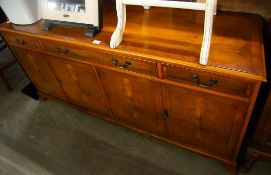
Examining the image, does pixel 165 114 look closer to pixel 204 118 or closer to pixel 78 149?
pixel 204 118

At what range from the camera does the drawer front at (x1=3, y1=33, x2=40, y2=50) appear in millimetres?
1449

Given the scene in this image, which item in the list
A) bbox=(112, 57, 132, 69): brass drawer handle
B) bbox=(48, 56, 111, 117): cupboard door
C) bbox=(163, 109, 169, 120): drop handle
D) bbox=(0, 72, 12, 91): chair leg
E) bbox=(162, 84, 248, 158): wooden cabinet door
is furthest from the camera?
bbox=(0, 72, 12, 91): chair leg

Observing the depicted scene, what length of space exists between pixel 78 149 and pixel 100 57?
766mm

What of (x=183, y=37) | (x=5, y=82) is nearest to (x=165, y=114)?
(x=183, y=37)

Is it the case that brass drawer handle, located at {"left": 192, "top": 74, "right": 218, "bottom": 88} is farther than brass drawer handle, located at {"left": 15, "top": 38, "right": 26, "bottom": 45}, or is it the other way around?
brass drawer handle, located at {"left": 15, "top": 38, "right": 26, "bottom": 45}

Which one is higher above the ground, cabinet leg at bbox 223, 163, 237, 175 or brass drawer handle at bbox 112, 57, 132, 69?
brass drawer handle at bbox 112, 57, 132, 69

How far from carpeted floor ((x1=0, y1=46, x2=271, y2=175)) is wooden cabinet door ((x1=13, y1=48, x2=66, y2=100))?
194mm

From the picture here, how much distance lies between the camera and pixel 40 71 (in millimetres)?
1696

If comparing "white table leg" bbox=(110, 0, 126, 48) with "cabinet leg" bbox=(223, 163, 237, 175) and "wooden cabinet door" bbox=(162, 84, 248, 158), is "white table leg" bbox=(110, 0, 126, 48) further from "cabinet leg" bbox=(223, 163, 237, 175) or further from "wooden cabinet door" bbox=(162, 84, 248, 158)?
"cabinet leg" bbox=(223, 163, 237, 175)

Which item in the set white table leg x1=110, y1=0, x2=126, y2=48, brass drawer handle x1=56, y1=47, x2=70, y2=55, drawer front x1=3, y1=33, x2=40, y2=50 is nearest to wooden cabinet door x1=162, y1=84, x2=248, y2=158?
white table leg x1=110, y1=0, x2=126, y2=48

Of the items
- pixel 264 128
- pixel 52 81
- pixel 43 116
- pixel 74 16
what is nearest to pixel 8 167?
pixel 43 116

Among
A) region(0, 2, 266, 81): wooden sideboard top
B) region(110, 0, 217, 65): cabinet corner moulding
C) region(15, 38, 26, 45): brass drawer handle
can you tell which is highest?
region(110, 0, 217, 65): cabinet corner moulding

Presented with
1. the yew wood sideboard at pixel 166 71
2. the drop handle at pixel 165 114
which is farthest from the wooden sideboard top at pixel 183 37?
the drop handle at pixel 165 114

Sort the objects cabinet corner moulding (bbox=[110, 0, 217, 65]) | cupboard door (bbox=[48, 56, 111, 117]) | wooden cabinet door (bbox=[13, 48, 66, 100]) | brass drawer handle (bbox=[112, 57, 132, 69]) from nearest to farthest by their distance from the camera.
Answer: cabinet corner moulding (bbox=[110, 0, 217, 65]) < brass drawer handle (bbox=[112, 57, 132, 69]) < cupboard door (bbox=[48, 56, 111, 117]) < wooden cabinet door (bbox=[13, 48, 66, 100])
